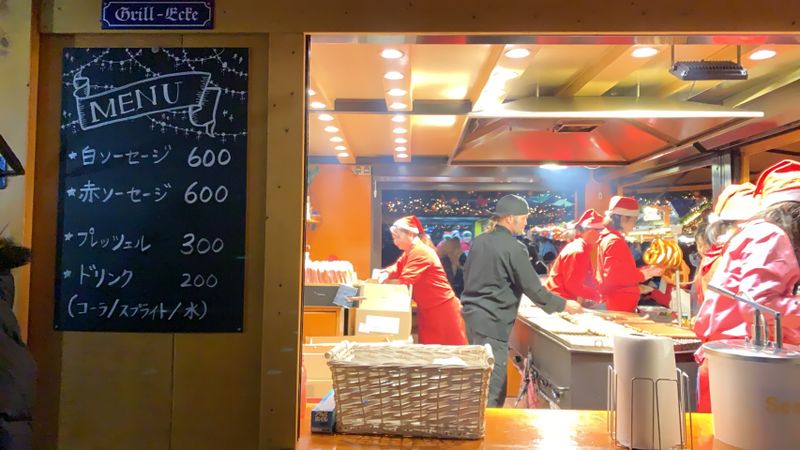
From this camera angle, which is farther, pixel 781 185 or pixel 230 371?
pixel 781 185

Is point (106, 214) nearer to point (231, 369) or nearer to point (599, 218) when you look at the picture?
point (231, 369)

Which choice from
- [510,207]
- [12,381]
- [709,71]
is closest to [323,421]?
[12,381]

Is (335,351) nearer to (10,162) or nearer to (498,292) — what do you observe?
(10,162)

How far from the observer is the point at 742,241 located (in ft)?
6.79

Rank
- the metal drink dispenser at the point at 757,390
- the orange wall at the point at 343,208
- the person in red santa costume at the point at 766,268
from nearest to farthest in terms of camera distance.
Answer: the metal drink dispenser at the point at 757,390
the person in red santa costume at the point at 766,268
the orange wall at the point at 343,208

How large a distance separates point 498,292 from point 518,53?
5.89 ft

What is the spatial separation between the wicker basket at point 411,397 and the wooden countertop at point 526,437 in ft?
0.11

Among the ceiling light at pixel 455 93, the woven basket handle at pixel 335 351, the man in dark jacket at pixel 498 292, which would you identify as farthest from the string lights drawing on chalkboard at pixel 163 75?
the man in dark jacket at pixel 498 292

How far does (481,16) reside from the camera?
1.72 m

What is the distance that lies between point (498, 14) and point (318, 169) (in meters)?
5.70

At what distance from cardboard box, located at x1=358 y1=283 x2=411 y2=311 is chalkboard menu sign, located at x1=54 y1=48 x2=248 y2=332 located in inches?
76.5

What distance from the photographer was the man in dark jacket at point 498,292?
394cm

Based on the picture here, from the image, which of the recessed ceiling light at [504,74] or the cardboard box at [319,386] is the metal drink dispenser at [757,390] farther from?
the recessed ceiling light at [504,74]

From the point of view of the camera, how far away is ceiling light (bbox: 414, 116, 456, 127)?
464 centimetres
